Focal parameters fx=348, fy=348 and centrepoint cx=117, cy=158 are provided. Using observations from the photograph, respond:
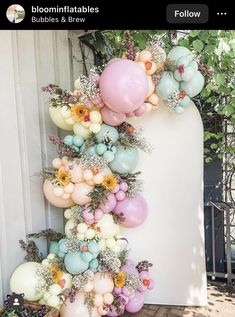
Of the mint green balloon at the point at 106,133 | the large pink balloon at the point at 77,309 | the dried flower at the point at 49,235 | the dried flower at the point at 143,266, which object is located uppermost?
the mint green balloon at the point at 106,133

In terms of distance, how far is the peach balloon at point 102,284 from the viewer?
1793 millimetres

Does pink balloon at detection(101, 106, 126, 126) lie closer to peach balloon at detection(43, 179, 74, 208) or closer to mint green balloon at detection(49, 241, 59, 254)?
peach balloon at detection(43, 179, 74, 208)

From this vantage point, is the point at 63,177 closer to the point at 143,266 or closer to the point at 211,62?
the point at 143,266

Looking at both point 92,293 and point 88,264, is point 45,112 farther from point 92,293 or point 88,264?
point 92,293

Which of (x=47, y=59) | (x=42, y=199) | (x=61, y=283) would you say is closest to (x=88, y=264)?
(x=61, y=283)

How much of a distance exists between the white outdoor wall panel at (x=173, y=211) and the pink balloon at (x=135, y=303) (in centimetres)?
19

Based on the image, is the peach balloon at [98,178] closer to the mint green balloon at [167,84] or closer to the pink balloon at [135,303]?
the mint green balloon at [167,84]

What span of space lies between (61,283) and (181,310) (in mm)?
815

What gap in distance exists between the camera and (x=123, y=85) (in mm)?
1586

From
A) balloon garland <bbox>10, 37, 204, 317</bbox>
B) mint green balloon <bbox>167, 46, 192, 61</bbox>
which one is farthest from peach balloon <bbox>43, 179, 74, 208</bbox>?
mint green balloon <bbox>167, 46, 192, 61</bbox>

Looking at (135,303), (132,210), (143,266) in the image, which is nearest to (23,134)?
(132,210)

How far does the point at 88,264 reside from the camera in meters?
1.78

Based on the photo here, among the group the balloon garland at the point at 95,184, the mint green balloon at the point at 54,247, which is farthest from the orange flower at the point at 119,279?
the mint green balloon at the point at 54,247

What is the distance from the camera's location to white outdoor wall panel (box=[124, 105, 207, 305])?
6.88ft
